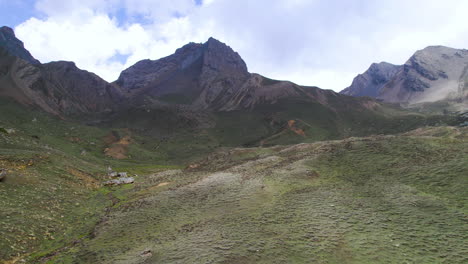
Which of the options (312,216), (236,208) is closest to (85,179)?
(236,208)

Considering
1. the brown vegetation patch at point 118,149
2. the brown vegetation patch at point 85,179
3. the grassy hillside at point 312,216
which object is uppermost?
the brown vegetation patch at point 118,149

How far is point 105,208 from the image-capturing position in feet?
151

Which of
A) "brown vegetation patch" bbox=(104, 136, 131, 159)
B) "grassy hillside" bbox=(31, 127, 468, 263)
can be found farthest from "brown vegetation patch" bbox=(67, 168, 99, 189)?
"brown vegetation patch" bbox=(104, 136, 131, 159)

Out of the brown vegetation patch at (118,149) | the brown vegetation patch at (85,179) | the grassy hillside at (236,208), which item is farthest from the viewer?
the brown vegetation patch at (118,149)

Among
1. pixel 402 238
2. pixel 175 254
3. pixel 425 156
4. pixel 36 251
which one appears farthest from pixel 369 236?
pixel 36 251

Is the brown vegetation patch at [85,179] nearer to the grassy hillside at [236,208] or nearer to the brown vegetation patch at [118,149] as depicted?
the grassy hillside at [236,208]

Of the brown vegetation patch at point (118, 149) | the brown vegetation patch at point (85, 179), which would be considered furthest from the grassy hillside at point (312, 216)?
the brown vegetation patch at point (118, 149)

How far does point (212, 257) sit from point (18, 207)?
2795 cm

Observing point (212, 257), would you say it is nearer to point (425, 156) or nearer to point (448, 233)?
point (448, 233)

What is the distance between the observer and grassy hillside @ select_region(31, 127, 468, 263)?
23.4 m

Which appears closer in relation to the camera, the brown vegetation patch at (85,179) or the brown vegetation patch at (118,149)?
the brown vegetation patch at (85,179)

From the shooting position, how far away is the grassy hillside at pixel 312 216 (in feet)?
76.8

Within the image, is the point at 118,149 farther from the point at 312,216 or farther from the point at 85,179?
the point at 312,216

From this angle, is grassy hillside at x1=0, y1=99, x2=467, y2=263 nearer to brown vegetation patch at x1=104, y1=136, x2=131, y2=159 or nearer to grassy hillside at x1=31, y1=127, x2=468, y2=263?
grassy hillside at x1=31, y1=127, x2=468, y2=263
